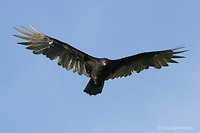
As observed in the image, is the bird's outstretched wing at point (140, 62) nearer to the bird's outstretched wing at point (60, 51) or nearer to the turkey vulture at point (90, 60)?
the turkey vulture at point (90, 60)

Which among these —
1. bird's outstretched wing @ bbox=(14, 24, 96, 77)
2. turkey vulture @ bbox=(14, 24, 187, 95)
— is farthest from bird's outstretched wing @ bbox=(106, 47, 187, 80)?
bird's outstretched wing @ bbox=(14, 24, 96, 77)

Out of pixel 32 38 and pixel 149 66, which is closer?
pixel 32 38

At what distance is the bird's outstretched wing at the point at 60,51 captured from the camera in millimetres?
10789

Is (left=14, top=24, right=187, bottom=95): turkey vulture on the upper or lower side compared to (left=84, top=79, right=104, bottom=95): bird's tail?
upper

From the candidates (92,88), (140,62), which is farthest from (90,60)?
(140,62)

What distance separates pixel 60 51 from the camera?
11.0 metres

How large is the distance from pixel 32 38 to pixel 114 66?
2.15m

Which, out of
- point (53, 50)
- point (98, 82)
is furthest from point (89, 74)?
point (53, 50)

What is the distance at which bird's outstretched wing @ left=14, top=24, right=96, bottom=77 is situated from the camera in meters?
10.8

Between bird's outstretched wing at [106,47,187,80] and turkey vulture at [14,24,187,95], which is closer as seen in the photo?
turkey vulture at [14,24,187,95]

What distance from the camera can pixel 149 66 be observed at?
1170 centimetres

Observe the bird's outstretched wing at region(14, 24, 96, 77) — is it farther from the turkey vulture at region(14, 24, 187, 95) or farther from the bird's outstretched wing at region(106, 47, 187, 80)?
the bird's outstretched wing at region(106, 47, 187, 80)

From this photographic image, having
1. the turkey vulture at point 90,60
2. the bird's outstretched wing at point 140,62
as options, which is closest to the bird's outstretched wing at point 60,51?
the turkey vulture at point 90,60

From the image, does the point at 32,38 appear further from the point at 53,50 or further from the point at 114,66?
the point at 114,66
